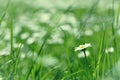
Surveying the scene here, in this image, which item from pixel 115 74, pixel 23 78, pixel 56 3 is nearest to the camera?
pixel 115 74

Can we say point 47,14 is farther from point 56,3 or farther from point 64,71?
point 64,71

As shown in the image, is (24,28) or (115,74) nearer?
(115,74)

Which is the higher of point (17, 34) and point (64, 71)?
point (64, 71)

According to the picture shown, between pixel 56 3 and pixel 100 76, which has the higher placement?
pixel 100 76

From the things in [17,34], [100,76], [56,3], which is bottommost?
[56,3]

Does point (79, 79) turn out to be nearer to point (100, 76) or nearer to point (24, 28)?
point (100, 76)

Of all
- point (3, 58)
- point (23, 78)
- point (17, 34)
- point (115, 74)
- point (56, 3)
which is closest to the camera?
point (115, 74)

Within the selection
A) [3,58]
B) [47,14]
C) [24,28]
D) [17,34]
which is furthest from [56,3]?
[3,58]

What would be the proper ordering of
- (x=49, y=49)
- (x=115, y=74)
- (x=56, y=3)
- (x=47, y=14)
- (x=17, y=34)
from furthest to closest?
1. (x=56, y=3)
2. (x=47, y=14)
3. (x=17, y=34)
4. (x=49, y=49)
5. (x=115, y=74)

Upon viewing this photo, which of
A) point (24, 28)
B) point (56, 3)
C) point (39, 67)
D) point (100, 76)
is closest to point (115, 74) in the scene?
point (100, 76)
